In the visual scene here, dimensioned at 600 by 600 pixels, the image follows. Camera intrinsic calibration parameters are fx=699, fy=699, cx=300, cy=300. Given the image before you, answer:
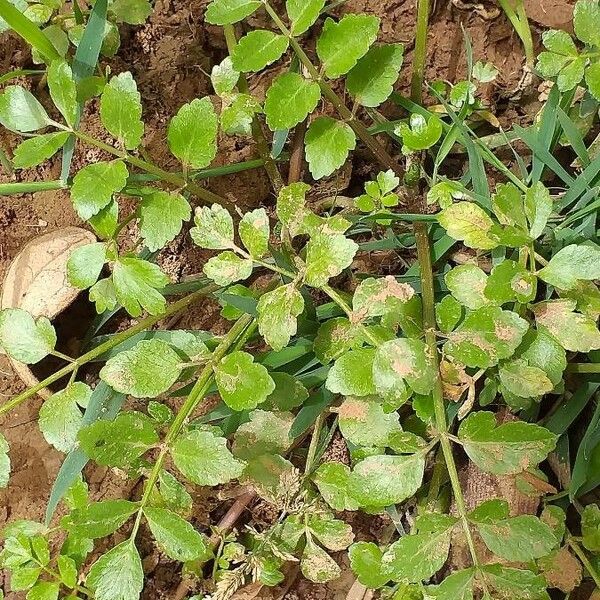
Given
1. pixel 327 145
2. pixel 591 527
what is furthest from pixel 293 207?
pixel 591 527

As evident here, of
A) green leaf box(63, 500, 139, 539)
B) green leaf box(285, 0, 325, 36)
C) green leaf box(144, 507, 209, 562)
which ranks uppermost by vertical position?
green leaf box(285, 0, 325, 36)

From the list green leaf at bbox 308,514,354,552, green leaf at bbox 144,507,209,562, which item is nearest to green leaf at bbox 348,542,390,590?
green leaf at bbox 308,514,354,552

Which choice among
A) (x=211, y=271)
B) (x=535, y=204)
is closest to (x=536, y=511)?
(x=535, y=204)

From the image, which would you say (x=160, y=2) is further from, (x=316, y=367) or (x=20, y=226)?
(x=316, y=367)

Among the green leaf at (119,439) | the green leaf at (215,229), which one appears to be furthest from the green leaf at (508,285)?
the green leaf at (119,439)

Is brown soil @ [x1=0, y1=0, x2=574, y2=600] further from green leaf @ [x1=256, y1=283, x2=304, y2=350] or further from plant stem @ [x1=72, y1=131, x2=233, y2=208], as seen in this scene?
green leaf @ [x1=256, y1=283, x2=304, y2=350]

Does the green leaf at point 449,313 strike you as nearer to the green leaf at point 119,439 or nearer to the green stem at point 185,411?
the green stem at point 185,411

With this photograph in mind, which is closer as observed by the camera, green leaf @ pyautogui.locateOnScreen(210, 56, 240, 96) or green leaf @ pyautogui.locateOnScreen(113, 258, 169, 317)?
green leaf @ pyautogui.locateOnScreen(113, 258, 169, 317)
